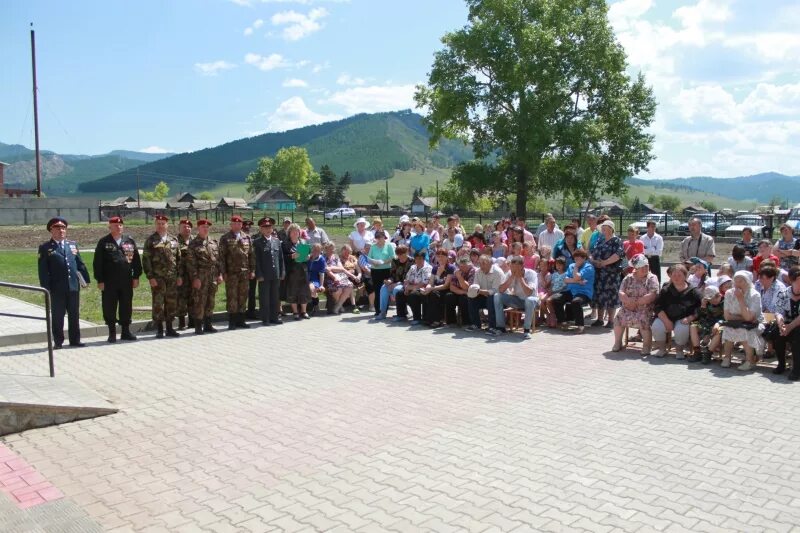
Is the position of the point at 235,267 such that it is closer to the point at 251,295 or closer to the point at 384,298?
the point at 251,295

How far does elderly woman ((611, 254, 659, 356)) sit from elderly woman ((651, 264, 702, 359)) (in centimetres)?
12

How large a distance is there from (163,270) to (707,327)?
8231 millimetres

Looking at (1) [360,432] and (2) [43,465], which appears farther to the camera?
(1) [360,432]

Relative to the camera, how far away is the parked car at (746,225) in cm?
2836

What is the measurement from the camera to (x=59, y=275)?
9.52 m

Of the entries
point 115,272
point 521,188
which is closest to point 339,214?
point 521,188

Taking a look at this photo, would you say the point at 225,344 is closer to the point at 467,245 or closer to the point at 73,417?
the point at 73,417

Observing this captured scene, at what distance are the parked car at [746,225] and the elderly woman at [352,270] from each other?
20.4 meters

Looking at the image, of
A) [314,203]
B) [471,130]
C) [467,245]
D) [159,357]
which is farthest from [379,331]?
[314,203]

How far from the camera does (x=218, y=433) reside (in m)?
6.16

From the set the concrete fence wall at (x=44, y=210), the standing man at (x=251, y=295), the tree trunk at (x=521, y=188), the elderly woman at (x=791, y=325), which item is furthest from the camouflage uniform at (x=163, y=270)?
the concrete fence wall at (x=44, y=210)

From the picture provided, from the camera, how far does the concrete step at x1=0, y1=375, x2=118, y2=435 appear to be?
20.4 feet

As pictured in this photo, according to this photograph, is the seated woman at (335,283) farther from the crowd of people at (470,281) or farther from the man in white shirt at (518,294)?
the man in white shirt at (518,294)

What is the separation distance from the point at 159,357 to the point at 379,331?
12.4 feet
